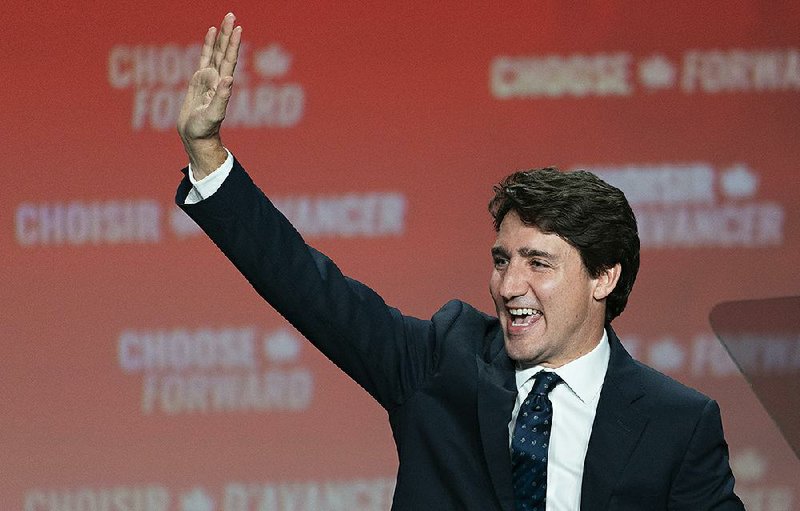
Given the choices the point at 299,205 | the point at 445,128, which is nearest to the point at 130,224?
the point at 299,205

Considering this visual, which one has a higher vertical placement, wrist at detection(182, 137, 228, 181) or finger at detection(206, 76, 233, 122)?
finger at detection(206, 76, 233, 122)

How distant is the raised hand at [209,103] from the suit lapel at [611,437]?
2.31 ft

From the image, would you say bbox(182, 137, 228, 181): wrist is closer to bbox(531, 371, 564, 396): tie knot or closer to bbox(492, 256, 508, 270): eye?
bbox(492, 256, 508, 270): eye

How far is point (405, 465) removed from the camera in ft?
6.49

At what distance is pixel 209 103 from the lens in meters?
1.69

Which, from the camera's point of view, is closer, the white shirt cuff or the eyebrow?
the white shirt cuff

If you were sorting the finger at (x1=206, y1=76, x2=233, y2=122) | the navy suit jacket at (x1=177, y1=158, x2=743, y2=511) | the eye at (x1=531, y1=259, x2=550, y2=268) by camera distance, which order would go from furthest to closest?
the eye at (x1=531, y1=259, x2=550, y2=268) → the navy suit jacket at (x1=177, y1=158, x2=743, y2=511) → the finger at (x1=206, y1=76, x2=233, y2=122)

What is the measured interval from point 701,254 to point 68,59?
1.59 metres

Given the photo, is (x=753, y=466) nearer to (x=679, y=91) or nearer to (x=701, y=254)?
(x=701, y=254)

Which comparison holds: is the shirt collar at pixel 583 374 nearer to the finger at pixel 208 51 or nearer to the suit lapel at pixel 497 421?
the suit lapel at pixel 497 421

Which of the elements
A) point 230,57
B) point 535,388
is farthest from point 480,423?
point 230,57

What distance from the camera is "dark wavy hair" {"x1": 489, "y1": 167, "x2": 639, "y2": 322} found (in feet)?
6.55

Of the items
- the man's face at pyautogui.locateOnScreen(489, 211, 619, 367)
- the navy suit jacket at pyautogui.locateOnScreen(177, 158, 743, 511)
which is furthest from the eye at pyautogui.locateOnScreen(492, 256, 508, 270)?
the navy suit jacket at pyautogui.locateOnScreen(177, 158, 743, 511)

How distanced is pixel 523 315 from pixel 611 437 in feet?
0.76
